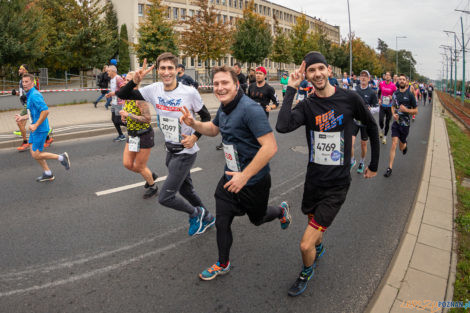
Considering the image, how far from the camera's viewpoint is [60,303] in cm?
307

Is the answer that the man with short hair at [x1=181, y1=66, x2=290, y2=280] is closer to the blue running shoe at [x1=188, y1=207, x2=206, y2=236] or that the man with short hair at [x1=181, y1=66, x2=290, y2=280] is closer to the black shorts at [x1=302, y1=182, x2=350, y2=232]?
the black shorts at [x1=302, y1=182, x2=350, y2=232]

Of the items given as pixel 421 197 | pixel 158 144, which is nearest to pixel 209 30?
pixel 158 144

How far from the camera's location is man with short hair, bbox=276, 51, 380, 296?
311cm

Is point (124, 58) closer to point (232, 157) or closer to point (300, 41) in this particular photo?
point (300, 41)

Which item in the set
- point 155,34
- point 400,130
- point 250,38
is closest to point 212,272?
point 400,130

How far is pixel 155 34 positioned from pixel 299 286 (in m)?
25.3

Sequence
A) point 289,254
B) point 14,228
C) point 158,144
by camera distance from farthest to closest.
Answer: point 158,144, point 14,228, point 289,254

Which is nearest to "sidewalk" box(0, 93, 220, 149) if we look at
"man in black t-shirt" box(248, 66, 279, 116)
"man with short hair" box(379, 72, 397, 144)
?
"man in black t-shirt" box(248, 66, 279, 116)

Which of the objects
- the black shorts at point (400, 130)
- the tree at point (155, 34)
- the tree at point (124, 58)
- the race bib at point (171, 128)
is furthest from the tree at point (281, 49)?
the race bib at point (171, 128)

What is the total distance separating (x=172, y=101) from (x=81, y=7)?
3082 cm

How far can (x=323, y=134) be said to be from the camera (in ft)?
10.7

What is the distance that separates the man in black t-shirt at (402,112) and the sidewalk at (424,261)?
1.36 metres

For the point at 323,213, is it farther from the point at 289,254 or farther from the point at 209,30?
the point at 209,30

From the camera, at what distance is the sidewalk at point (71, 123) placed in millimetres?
10156
